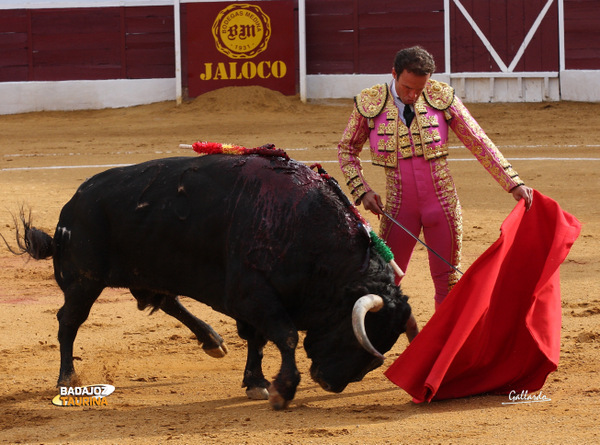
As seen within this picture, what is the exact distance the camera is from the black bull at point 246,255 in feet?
10.7

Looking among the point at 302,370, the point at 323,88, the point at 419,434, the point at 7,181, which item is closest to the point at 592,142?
the point at 323,88

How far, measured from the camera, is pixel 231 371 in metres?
3.93

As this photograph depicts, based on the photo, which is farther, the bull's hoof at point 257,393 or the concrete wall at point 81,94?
the concrete wall at point 81,94

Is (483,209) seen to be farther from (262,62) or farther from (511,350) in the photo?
(262,62)

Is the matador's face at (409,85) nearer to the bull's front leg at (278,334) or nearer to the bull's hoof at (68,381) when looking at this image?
the bull's front leg at (278,334)

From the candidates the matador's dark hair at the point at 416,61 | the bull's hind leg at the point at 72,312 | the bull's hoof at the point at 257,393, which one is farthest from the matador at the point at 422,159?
the bull's hind leg at the point at 72,312

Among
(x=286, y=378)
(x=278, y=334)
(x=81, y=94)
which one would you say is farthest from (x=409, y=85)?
(x=81, y=94)

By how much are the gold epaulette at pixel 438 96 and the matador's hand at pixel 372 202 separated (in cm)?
39

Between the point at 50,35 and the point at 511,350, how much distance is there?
36.2 feet

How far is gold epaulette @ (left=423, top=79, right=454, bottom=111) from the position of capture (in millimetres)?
3574

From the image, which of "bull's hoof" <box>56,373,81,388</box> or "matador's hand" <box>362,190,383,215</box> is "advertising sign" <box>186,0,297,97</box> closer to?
"matador's hand" <box>362,190,383,215</box>

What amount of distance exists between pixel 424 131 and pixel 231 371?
4.00ft

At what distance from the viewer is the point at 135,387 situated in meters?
3.73

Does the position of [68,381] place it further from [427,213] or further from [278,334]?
[427,213]
